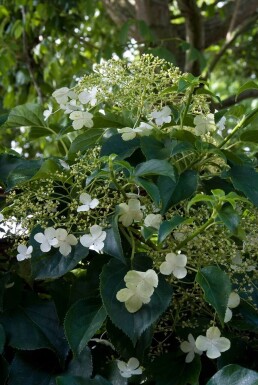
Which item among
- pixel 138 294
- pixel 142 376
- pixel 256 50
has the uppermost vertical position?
pixel 138 294

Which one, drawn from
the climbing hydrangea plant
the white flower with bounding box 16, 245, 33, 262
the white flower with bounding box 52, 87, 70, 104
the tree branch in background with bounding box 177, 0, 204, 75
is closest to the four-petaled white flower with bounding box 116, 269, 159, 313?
the climbing hydrangea plant

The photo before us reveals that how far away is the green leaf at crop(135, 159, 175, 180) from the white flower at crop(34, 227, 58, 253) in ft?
0.33

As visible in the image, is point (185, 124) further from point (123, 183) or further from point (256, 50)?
point (256, 50)

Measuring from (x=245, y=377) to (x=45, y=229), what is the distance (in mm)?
225

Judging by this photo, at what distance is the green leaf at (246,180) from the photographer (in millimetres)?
605

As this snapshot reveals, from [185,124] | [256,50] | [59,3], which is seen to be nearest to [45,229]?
[185,124]

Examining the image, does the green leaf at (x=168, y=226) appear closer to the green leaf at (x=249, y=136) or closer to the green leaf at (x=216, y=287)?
the green leaf at (x=216, y=287)

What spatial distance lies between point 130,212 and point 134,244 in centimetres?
4

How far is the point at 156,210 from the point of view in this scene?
24.2 inches

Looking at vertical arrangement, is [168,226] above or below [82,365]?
above

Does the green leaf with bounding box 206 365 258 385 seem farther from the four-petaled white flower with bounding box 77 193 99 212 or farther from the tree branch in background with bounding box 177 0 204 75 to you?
the tree branch in background with bounding box 177 0 204 75

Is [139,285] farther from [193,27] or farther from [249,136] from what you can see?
[193,27]

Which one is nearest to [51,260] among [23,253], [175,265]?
[23,253]

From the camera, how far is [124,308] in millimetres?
558
